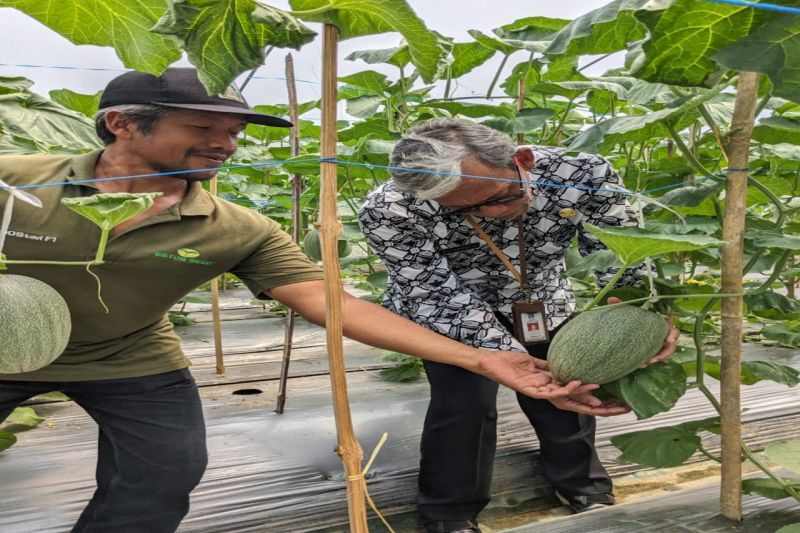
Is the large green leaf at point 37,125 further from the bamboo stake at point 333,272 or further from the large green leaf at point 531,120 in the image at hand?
the large green leaf at point 531,120

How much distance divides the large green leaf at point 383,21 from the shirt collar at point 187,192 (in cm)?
97

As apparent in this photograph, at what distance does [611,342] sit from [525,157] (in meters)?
0.72

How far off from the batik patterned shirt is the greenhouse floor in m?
0.61

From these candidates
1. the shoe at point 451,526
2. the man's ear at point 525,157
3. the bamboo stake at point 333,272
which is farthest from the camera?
the shoe at point 451,526

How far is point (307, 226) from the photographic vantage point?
5.08m

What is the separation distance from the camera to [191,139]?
184 centimetres

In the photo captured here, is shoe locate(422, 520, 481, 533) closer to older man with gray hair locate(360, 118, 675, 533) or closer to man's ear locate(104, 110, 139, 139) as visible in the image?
older man with gray hair locate(360, 118, 675, 533)

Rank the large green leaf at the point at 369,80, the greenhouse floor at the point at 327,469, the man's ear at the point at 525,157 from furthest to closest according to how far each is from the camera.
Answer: the large green leaf at the point at 369,80
the man's ear at the point at 525,157
the greenhouse floor at the point at 327,469

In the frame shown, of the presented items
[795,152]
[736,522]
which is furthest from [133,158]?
[795,152]

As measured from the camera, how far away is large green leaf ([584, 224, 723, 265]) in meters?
1.23

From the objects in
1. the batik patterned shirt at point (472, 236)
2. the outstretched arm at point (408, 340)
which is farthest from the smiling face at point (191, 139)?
the batik patterned shirt at point (472, 236)

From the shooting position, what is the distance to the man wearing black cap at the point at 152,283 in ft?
5.92

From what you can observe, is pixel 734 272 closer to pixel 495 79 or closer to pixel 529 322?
pixel 529 322

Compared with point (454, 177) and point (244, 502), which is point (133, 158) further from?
point (244, 502)
